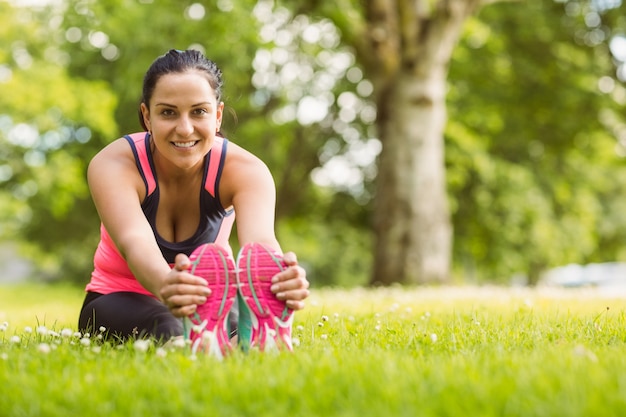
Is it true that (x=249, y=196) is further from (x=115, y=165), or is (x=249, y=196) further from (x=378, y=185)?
(x=378, y=185)

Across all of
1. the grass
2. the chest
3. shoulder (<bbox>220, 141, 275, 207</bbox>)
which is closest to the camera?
the grass

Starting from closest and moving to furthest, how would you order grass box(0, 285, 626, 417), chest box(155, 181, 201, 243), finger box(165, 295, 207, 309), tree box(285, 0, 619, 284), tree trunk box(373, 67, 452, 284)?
grass box(0, 285, 626, 417)
finger box(165, 295, 207, 309)
chest box(155, 181, 201, 243)
tree trunk box(373, 67, 452, 284)
tree box(285, 0, 619, 284)

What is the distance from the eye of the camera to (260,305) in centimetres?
337

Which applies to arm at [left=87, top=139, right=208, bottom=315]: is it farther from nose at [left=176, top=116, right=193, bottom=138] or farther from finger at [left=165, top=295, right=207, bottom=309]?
nose at [left=176, top=116, right=193, bottom=138]

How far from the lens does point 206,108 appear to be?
12.8 feet

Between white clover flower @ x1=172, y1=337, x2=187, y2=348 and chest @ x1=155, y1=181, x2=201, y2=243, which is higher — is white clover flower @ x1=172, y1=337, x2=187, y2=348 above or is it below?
below

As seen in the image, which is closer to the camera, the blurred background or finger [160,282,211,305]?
finger [160,282,211,305]

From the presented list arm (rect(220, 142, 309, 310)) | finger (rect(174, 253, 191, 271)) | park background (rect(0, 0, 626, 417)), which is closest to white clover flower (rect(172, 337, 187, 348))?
park background (rect(0, 0, 626, 417))

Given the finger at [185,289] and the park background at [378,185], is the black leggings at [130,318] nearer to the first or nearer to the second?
the park background at [378,185]

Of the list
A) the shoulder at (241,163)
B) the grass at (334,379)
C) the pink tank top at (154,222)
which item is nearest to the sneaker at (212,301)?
the grass at (334,379)

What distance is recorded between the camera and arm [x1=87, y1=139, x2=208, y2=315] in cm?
323

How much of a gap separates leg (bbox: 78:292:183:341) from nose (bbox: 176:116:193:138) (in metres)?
0.97

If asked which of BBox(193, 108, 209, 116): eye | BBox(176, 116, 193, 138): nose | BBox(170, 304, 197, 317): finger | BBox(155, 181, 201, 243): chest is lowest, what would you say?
BBox(170, 304, 197, 317): finger

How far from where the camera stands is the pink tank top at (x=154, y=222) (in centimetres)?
409
